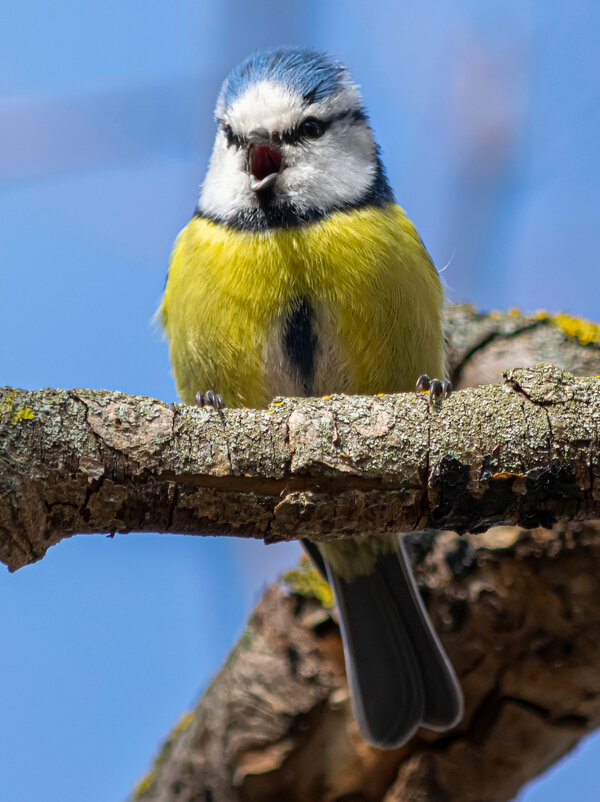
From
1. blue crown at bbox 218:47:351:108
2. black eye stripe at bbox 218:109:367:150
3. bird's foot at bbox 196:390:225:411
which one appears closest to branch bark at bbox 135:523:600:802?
bird's foot at bbox 196:390:225:411

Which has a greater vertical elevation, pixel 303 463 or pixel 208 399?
pixel 208 399

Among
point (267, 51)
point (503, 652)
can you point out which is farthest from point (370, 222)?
point (503, 652)

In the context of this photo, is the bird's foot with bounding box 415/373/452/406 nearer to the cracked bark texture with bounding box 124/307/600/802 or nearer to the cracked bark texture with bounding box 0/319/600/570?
the cracked bark texture with bounding box 0/319/600/570

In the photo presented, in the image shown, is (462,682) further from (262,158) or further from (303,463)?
(262,158)

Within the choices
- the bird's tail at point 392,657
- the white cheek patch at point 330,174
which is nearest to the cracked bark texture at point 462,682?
the bird's tail at point 392,657

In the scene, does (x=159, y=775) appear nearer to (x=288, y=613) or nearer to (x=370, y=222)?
(x=288, y=613)

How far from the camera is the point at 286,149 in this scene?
7.88 feet

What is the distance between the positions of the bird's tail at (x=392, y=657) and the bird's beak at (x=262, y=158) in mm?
1112

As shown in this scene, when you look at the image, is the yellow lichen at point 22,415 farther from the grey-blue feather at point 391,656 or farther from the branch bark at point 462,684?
the branch bark at point 462,684

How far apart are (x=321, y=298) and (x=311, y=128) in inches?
21.8

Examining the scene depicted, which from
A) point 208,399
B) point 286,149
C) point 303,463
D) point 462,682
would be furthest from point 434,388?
point 462,682

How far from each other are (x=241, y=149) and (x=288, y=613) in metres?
1.34

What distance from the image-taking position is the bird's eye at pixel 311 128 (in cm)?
243

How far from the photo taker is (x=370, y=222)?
2.32 m
